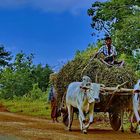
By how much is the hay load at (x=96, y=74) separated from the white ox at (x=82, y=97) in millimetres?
506

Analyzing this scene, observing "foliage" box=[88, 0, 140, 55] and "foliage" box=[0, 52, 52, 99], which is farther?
"foliage" box=[0, 52, 52, 99]

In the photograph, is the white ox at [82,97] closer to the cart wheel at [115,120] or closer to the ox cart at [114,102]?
the ox cart at [114,102]

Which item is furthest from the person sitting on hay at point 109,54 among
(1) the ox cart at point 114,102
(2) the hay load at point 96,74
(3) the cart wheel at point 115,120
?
(3) the cart wheel at point 115,120

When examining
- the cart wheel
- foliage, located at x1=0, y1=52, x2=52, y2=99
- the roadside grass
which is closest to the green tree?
foliage, located at x1=0, y1=52, x2=52, y2=99

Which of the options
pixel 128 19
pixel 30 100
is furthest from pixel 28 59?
pixel 128 19

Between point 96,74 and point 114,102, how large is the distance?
96 cm

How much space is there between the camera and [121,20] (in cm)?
2509

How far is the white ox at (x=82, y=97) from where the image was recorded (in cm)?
1298

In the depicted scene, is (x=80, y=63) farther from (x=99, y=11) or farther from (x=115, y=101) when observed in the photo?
(x=99, y=11)

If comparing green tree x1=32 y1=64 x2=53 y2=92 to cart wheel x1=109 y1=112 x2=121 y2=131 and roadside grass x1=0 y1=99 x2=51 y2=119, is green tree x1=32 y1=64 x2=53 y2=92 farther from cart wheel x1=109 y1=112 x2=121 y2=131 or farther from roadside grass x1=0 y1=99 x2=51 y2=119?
cart wheel x1=109 y1=112 x2=121 y2=131

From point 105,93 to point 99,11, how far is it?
14.0m

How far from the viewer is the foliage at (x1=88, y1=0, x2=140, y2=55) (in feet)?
74.6

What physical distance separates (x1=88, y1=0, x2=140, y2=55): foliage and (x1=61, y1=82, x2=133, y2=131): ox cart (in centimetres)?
824

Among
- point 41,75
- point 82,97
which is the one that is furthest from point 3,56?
point 82,97
